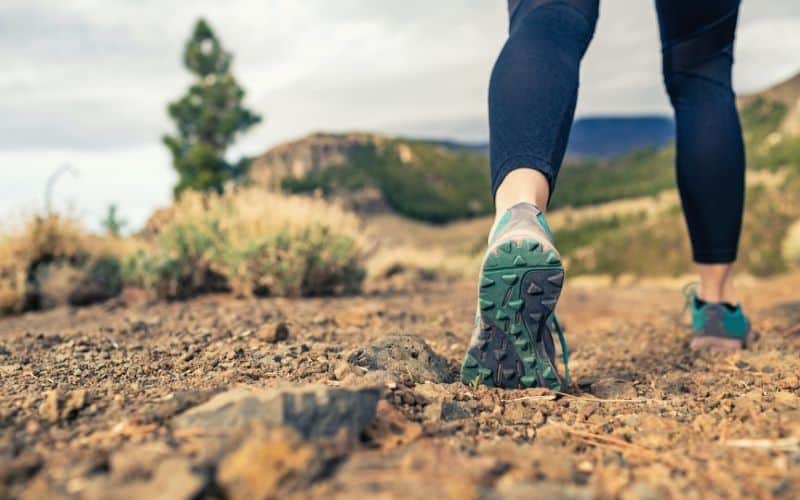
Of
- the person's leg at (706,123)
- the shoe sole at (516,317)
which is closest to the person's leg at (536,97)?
the shoe sole at (516,317)

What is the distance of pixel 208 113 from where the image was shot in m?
17.8

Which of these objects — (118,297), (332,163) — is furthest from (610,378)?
(332,163)

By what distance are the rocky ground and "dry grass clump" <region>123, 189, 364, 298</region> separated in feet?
10.2

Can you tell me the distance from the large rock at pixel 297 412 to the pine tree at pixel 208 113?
1696cm

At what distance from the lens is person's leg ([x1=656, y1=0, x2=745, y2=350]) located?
2.35 metres

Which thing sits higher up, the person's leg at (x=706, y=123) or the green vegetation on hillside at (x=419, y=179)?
the green vegetation on hillside at (x=419, y=179)

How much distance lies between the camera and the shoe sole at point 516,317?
1578mm

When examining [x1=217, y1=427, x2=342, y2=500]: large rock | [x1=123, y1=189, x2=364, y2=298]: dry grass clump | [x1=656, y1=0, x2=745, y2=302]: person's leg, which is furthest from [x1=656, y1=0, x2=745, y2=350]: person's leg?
[x1=123, y1=189, x2=364, y2=298]: dry grass clump

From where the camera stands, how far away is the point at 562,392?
1.77 metres

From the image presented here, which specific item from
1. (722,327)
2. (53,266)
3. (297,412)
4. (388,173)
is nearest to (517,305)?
(297,412)

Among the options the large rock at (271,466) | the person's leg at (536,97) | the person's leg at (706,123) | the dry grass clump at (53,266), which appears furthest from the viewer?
the dry grass clump at (53,266)

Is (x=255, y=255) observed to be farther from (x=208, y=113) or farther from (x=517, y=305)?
(x=208, y=113)

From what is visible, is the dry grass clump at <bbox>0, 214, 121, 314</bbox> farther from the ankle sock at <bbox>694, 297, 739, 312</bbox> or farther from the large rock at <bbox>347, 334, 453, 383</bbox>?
the ankle sock at <bbox>694, 297, 739, 312</bbox>

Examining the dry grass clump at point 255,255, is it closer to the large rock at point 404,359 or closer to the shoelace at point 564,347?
the large rock at point 404,359
